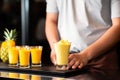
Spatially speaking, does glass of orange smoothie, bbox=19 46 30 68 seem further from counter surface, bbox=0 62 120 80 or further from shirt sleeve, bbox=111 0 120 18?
shirt sleeve, bbox=111 0 120 18

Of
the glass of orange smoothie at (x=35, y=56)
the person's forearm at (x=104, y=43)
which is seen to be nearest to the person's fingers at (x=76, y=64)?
the person's forearm at (x=104, y=43)

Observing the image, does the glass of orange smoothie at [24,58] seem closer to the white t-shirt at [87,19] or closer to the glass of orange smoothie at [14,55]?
the glass of orange smoothie at [14,55]

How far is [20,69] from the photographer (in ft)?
5.41

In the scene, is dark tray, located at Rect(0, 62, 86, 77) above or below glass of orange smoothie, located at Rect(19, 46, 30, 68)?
below

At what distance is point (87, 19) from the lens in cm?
193

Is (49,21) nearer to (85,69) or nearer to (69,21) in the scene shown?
(69,21)

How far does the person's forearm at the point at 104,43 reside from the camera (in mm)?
1782

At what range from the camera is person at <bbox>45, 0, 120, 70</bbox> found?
6.04 ft

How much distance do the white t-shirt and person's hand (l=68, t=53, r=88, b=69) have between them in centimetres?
24

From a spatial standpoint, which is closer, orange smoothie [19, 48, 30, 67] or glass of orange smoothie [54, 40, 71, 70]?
glass of orange smoothie [54, 40, 71, 70]

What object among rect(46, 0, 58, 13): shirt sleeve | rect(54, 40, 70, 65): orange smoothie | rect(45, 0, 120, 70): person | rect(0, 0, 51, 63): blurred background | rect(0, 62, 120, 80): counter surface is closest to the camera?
rect(0, 62, 120, 80): counter surface

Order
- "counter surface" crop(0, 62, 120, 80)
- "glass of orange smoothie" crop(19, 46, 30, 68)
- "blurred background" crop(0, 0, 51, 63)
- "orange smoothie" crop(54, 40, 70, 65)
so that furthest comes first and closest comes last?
1. "blurred background" crop(0, 0, 51, 63)
2. "glass of orange smoothie" crop(19, 46, 30, 68)
3. "orange smoothie" crop(54, 40, 70, 65)
4. "counter surface" crop(0, 62, 120, 80)

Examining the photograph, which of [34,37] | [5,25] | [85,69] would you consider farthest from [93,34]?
[5,25]

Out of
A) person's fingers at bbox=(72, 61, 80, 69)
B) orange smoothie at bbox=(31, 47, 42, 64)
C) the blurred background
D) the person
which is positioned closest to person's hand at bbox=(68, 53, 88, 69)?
person's fingers at bbox=(72, 61, 80, 69)
